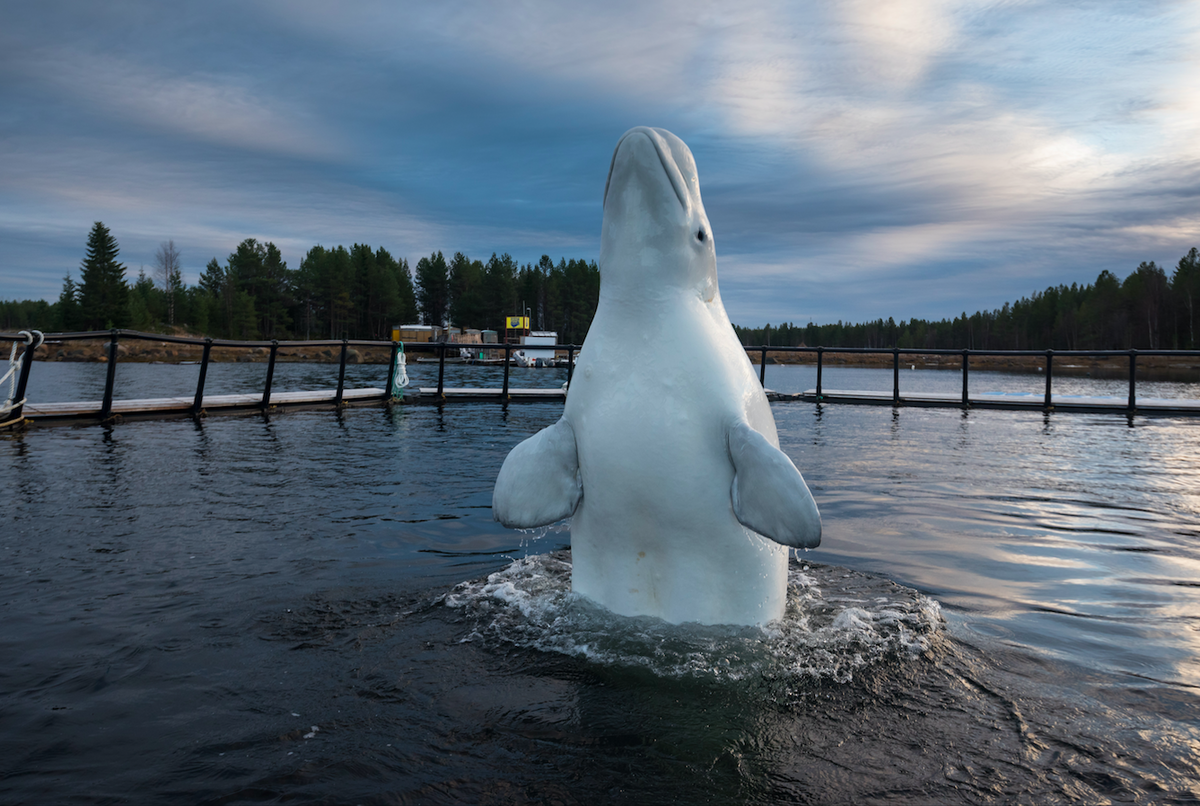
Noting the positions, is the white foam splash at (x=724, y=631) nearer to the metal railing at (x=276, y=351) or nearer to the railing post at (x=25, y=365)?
the metal railing at (x=276, y=351)

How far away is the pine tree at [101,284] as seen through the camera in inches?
3012

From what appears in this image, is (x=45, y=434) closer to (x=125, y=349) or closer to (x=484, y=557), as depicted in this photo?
(x=484, y=557)

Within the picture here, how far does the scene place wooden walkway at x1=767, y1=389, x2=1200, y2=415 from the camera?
1550cm

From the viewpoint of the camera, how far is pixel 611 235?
320 cm

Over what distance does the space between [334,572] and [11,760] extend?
2.12 m

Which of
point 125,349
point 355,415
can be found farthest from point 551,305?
point 355,415

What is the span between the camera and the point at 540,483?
310 centimetres

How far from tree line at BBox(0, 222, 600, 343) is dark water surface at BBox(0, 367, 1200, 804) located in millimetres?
80108

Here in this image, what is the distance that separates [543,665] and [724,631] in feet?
2.83

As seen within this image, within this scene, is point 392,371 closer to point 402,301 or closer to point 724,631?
point 724,631

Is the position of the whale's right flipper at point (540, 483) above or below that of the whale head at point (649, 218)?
below

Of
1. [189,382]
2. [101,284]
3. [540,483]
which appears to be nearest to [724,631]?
[540,483]

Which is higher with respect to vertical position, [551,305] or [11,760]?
[551,305]

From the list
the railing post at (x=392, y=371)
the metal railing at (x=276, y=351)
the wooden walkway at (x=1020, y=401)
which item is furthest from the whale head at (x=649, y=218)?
the wooden walkway at (x=1020, y=401)
